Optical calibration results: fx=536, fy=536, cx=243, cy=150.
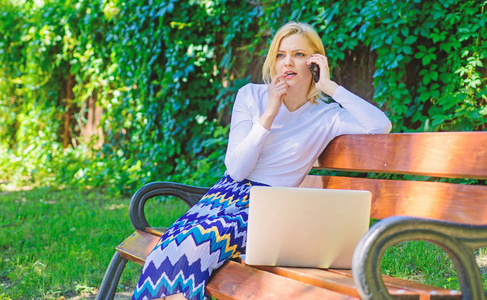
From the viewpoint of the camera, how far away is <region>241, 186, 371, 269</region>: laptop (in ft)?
5.44

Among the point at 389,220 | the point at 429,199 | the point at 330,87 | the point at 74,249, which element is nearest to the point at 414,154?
the point at 429,199

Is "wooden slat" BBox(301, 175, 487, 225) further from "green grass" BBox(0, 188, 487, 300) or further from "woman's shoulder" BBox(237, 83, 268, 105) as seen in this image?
"green grass" BBox(0, 188, 487, 300)

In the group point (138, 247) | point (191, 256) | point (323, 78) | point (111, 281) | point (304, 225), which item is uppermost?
point (323, 78)

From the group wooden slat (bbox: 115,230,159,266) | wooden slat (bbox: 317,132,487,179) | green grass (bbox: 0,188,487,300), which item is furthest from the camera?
green grass (bbox: 0,188,487,300)

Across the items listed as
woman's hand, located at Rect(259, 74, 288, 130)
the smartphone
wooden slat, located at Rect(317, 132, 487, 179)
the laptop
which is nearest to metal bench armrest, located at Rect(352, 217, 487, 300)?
the laptop

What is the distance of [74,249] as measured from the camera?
12.3ft

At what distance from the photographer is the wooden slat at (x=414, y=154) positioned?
5.82 feet

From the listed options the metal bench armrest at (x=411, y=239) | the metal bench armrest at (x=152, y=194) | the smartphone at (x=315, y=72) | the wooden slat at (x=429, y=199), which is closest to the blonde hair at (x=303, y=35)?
the smartphone at (x=315, y=72)

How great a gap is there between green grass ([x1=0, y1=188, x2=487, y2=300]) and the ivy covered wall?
77 cm

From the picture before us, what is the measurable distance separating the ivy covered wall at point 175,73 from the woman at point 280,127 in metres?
1.21

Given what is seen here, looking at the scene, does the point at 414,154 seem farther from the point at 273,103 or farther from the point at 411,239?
the point at 411,239

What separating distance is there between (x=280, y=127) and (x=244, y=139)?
0.20 metres

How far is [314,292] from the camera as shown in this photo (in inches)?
60.3

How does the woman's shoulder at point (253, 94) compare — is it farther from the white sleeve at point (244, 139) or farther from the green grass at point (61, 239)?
the green grass at point (61, 239)
